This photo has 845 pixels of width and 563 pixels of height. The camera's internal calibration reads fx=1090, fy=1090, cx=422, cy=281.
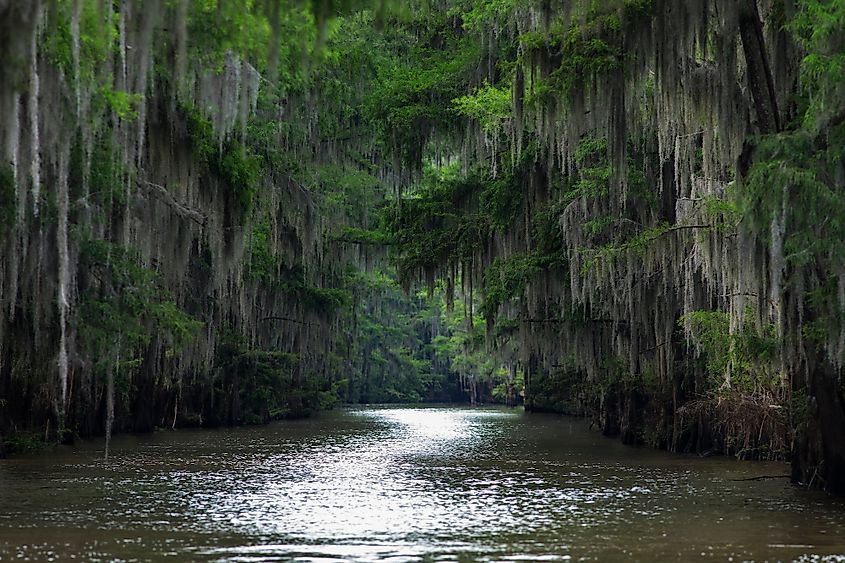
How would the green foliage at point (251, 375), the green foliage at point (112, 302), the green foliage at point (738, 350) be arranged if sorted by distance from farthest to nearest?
1. the green foliage at point (251, 375)
2. the green foliage at point (112, 302)
3. the green foliage at point (738, 350)

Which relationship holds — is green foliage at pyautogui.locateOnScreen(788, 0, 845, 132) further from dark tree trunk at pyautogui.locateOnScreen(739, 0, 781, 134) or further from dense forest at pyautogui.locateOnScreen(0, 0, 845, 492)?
dark tree trunk at pyautogui.locateOnScreen(739, 0, 781, 134)

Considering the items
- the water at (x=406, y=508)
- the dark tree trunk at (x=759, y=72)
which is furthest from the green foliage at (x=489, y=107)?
the dark tree trunk at (x=759, y=72)

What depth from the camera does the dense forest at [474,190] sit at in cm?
973

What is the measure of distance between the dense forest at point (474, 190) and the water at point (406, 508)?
1201 mm

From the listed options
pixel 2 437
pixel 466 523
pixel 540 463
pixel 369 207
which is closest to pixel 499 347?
pixel 369 207

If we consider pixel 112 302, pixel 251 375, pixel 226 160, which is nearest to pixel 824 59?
pixel 226 160

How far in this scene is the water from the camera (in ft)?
29.0

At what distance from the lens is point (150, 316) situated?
1389 cm

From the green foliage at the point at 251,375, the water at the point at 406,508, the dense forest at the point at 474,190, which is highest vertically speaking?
the dense forest at the point at 474,190

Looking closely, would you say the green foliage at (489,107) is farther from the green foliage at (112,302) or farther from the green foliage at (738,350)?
the green foliage at (112,302)

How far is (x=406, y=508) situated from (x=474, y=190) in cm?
1223

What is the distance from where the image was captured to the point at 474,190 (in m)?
23.0

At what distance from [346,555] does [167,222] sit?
25.2ft

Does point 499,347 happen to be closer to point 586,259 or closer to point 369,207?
point 369,207
